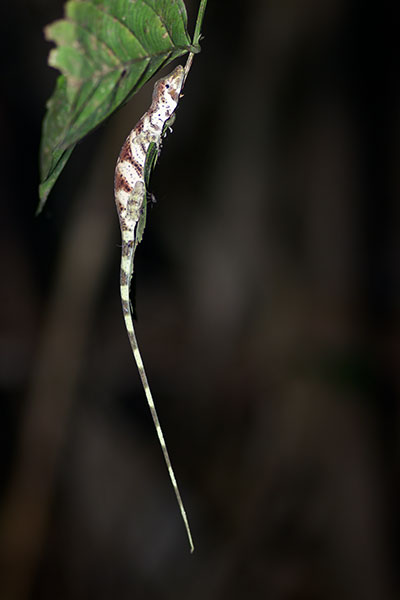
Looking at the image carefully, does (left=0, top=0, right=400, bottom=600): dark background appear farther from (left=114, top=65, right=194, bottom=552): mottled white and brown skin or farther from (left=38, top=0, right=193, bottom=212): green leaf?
(left=38, top=0, right=193, bottom=212): green leaf

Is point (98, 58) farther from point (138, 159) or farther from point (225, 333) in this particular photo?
point (225, 333)

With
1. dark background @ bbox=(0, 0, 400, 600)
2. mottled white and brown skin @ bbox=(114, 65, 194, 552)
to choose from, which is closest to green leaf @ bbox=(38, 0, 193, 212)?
mottled white and brown skin @ bbox=(114, 65, 194, 552)

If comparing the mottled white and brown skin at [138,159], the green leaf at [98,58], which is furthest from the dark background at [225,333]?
the green leaf at [98,58]

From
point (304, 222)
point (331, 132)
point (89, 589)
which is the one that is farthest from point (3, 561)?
point (331, 132)

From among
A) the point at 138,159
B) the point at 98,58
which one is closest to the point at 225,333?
the point at 138,159

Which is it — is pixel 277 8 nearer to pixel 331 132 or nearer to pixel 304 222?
pixel 331 132

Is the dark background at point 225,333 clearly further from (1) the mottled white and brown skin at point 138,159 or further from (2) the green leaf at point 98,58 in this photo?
(2) the green leaf at point 98,58
